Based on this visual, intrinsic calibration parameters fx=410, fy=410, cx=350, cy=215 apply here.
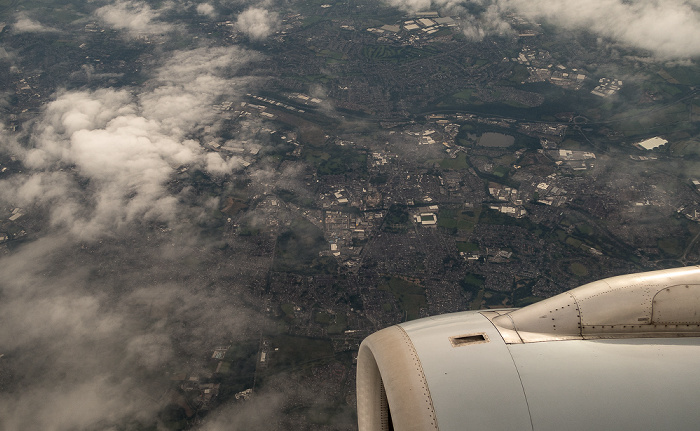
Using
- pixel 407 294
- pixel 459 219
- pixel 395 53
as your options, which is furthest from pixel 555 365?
pixel 395 53

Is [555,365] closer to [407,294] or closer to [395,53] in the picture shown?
[407,294]

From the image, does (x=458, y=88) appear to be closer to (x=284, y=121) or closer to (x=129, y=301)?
(x=284, y=121)

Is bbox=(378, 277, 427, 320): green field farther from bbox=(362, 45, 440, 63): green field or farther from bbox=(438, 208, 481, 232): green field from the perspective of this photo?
bbox=(362, 45, 440, 63): green field

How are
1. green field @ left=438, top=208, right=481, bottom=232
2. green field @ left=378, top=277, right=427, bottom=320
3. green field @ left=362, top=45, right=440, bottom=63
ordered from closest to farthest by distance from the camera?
1. green field @ left=378, top=277, right=427, bottom=320
2. green field @ left=438, top=208, right=481, bottom=232
3. green field @ left=362, top=45, right=440, bottom=63

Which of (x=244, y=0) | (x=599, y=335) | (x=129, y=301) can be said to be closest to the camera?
(x=599, y=335)

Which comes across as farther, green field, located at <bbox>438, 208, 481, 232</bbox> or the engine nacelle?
green field, located at <bbox>438, 208, 481, 232</bbox>

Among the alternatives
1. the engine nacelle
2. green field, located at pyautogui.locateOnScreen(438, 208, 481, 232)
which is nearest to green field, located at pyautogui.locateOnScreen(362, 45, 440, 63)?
green field, located at pyautogui.locateOnScreen(438, 208, 481, 232)

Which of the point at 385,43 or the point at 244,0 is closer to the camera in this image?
the point at 385,43

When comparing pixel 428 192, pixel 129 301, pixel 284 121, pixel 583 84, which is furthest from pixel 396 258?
pixel 583 84

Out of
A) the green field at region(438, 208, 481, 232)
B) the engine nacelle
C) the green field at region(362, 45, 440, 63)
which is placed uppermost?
the engine nacelle
